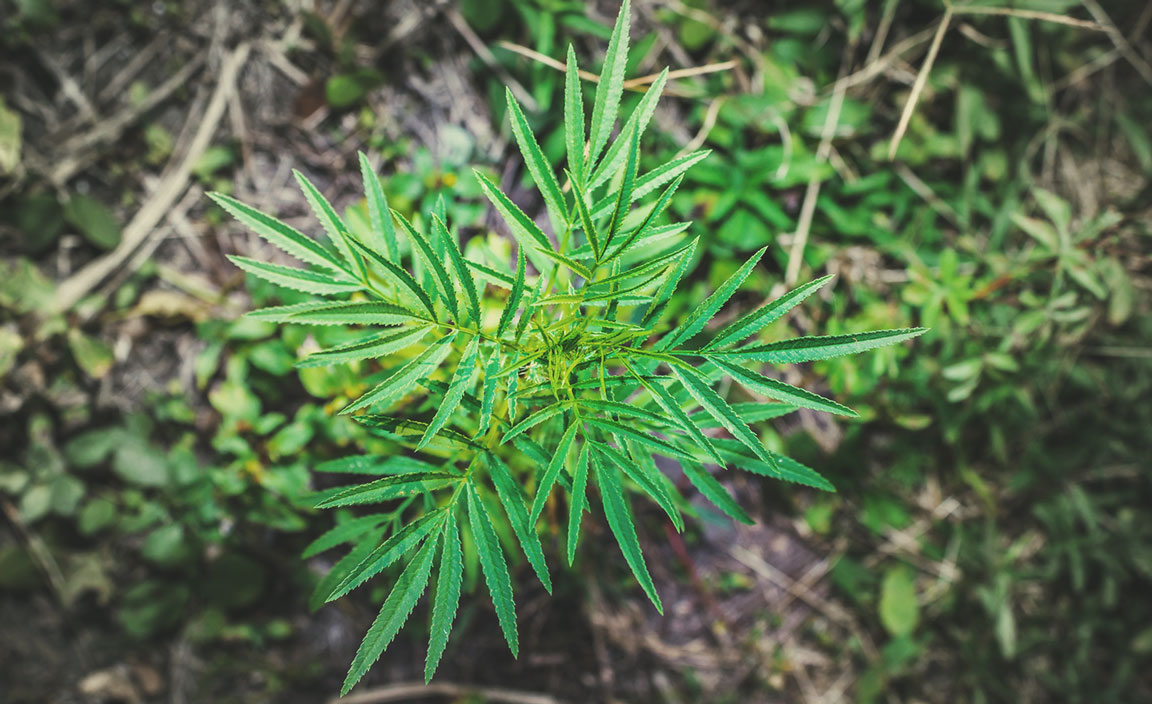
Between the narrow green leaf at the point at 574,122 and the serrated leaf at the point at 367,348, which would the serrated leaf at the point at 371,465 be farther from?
the narrow green leaf at the point at 574,122

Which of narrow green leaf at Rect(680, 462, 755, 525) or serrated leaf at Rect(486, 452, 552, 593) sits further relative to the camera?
narrow green leaf at Rect(680, 462, 755, 525)

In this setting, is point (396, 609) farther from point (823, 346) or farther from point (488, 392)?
point (823, 346)

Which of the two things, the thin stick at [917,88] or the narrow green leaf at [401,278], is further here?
the thin stick at [917,88]

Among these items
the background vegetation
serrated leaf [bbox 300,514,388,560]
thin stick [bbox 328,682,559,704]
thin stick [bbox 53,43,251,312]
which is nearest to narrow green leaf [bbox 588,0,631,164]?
serrated leaf [bbox 300,514,388,560]

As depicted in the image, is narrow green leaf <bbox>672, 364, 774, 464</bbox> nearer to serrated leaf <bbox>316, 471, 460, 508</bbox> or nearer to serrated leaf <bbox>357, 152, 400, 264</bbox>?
serrated leaf <bbox>316, 471, 460, 508</bbox>

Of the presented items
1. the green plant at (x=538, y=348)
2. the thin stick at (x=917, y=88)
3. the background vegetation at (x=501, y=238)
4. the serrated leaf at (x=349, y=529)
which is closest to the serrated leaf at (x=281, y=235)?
the green plant at (x=538, y=348)

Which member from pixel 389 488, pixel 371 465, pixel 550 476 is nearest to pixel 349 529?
pixel 371 465
